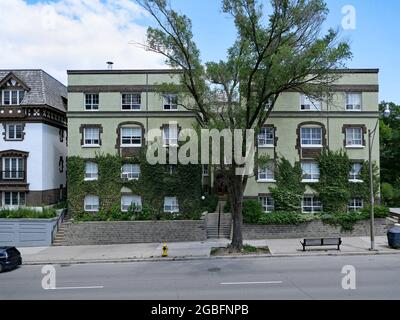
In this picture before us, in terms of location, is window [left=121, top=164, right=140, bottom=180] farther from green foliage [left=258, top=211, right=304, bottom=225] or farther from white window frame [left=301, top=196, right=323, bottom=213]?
white window frame [left=301, top=196, right=323, bottom=213]

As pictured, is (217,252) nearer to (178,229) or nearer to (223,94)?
(178,229)

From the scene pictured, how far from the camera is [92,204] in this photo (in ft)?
99.1

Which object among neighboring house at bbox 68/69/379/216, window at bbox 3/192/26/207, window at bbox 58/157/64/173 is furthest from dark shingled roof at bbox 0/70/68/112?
window at bbox 3/192/26/207

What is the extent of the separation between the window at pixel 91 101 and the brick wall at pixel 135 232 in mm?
9560

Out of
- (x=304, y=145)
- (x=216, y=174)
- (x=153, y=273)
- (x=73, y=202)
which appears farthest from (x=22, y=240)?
(x=304, y=145)

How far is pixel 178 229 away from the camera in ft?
89.1

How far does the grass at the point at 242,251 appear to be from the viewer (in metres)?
21.9

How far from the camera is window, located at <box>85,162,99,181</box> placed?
99.7ft

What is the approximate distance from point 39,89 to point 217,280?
23851 millimetres

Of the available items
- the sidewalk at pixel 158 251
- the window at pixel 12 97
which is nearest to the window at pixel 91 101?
the window at pixel 12 97

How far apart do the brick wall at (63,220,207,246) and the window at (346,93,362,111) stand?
1490cm

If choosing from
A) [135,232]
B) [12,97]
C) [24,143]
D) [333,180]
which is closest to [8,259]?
[135,232]

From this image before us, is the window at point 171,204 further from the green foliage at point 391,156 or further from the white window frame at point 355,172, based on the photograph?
the green foliage at point 391,156

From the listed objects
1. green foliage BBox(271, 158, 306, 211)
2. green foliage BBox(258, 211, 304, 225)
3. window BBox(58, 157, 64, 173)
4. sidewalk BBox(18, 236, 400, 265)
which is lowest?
sidewalk BBox(18, 236, 400, 265)
